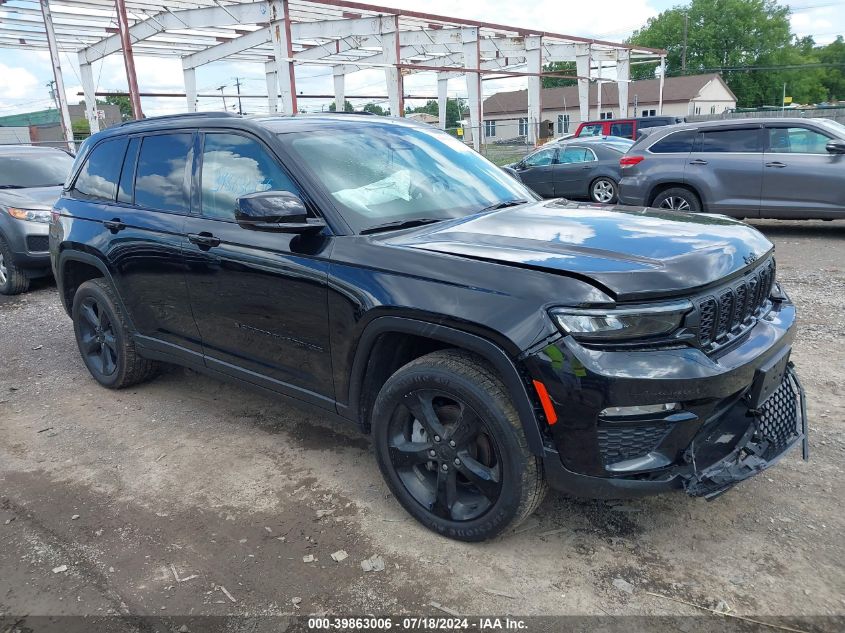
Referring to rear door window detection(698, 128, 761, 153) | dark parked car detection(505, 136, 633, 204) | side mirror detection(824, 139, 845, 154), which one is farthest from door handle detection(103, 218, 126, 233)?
dark parked car detection(505, 136, 633, 204)

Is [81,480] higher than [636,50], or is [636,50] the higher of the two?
[636,50]

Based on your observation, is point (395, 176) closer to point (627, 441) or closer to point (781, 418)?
point (627, 441)

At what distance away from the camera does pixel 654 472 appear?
2488mm

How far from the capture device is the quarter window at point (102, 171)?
4547 millimetres

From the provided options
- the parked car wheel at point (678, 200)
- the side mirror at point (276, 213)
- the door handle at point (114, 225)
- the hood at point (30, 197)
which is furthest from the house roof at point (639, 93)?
the side mirror at point (276, 213)

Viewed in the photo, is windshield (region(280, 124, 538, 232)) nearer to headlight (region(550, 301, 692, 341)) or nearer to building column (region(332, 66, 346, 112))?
headlight (region(550, 301, 692, 341))

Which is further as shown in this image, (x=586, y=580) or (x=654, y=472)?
(x=586, y=580)

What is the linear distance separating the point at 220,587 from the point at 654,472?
180 cm

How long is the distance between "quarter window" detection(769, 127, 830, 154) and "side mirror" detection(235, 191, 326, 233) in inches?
338

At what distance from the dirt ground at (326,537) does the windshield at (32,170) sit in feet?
19.4

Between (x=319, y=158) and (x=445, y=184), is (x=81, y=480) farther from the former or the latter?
(x=445, y=184)

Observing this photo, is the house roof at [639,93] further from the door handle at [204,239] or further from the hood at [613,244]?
the door handle at [204,239]

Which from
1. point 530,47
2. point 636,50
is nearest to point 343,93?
point 530,47

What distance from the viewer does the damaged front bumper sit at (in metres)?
2.52
